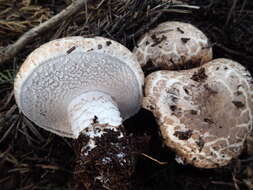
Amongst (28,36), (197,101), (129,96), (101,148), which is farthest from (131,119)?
(28,36)

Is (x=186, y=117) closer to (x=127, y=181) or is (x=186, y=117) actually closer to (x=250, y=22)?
(x=127, y=181)

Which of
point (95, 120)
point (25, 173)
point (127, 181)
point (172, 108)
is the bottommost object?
point (25, 173)

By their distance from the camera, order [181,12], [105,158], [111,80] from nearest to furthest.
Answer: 1. [105,158]
2. [111,80]
3. [181,12]

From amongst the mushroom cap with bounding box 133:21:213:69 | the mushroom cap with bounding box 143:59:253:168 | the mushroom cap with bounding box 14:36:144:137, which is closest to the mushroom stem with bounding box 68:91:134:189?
the mushroom cap with bounding box 14:36:144:137

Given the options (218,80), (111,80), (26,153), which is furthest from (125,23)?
(26,153)

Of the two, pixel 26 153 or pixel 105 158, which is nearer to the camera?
pixel 105 158

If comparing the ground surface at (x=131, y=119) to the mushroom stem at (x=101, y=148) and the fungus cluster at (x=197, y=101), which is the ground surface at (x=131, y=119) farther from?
the mushroom stem at (x=101, y=148)

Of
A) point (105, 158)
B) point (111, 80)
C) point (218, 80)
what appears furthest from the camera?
point (218, 80)

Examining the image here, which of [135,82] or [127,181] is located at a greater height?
[135,82]
